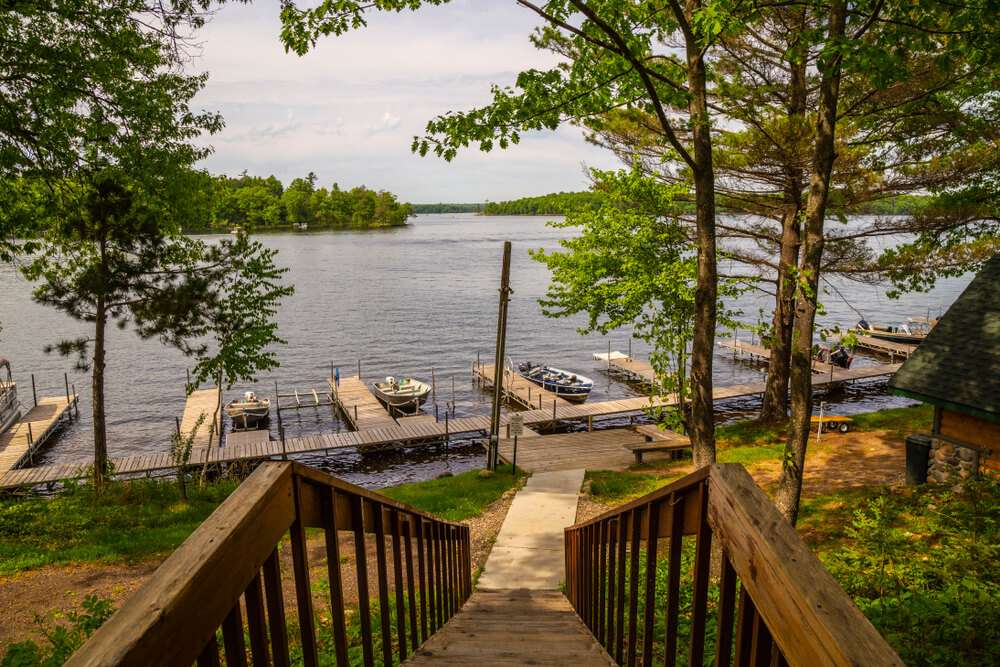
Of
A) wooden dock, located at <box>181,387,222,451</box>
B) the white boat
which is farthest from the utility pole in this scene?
the white boat

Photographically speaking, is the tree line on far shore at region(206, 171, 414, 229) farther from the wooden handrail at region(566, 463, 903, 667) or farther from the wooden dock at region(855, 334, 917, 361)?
the wooden handrail at region(566, 463, 903, 667)

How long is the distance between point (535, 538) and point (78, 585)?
6.60 m

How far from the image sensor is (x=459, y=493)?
49.0ft

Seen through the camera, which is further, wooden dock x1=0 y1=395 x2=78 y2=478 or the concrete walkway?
wooden dock x1=0 y1=395 x2=78 y2=478

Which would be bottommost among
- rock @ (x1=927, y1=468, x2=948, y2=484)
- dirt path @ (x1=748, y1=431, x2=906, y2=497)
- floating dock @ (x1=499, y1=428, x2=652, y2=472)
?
floating dock @ (x1=499, y1=428, x2=652, y2=472)

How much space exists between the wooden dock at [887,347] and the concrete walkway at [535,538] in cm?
3040

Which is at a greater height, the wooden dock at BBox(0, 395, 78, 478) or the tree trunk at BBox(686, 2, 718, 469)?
the tree trunk at BBox(686, 2, 718, 469)

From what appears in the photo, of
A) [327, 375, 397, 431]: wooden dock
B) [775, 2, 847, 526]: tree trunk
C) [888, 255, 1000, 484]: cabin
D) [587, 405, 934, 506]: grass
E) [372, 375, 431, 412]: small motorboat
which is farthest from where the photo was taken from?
[372, 375, 431, 412]: small motorboat

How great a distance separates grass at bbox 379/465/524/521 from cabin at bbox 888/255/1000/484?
830 centimetres

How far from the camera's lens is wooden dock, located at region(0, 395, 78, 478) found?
21.8 meters

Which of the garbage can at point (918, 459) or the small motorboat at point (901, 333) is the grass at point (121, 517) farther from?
the small motorboat at point (901, 333)

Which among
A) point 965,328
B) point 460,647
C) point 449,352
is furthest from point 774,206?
point 449,352

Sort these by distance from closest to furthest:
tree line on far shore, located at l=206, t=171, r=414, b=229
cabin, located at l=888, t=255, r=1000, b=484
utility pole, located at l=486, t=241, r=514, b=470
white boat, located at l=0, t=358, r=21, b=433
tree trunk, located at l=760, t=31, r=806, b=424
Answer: cabin, located at l=888, t=255, r=1000, b=484 → tree trunk, located at l=760, t=31, r=806, b=424 → utility pole, located at l=486, t=241, r=514, b=470 → white boat, located at l=0, t=358, r=21, b=433 → tree line on far shore, located at l=206, t=171, r=414, b=229

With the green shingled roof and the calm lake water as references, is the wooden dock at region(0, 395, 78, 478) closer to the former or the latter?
the calm lake water
